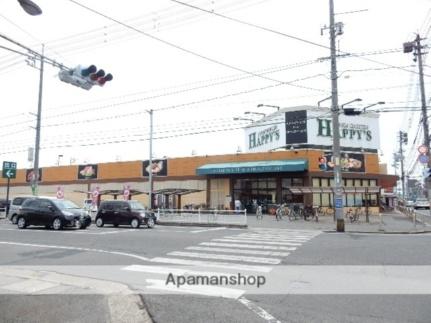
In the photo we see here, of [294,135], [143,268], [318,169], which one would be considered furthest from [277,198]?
[143,268]

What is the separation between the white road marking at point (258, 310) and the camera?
6.34 meters

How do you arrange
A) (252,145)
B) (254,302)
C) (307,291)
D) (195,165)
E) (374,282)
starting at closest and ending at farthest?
1. (254,302)
2. (307,291)
3. (374,282)
4. (195,165)
5. (252,145)

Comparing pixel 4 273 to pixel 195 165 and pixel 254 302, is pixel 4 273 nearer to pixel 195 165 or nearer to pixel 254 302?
pixel 254 302

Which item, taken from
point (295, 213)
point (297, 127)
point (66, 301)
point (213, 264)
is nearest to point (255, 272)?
point (213, 264)

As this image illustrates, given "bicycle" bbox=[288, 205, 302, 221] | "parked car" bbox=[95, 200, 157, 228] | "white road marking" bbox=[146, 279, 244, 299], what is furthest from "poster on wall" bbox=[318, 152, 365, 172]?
"white road marking" bbox=[146, 279, 244, 299]

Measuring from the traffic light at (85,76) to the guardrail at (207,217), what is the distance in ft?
48.8

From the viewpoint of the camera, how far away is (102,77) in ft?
40.2

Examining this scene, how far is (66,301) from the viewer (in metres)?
7.08

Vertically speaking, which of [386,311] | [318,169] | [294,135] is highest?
[294,135]

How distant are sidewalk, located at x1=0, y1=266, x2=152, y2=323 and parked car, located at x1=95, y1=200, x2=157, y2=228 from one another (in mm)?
15161

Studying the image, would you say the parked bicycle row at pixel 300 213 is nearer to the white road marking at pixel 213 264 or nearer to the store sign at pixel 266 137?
the store sign at pixel 266 137

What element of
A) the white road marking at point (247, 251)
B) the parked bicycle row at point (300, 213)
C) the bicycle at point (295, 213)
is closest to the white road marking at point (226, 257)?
the white road marking at point (247, 251)

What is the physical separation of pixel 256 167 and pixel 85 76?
2640 centimetres

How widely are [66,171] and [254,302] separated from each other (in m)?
49.6
